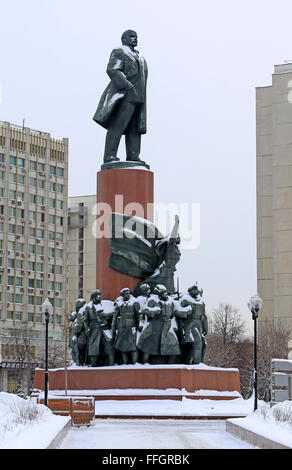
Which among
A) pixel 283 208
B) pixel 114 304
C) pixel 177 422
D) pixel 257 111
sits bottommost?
pixel 177 422

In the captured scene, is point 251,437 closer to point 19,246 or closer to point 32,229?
point 19,246

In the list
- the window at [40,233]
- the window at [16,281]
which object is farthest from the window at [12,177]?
the window at [16,281]

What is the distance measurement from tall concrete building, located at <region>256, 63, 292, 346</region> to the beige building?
3331 cm

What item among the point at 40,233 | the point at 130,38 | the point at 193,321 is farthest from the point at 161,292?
the point at 40,233

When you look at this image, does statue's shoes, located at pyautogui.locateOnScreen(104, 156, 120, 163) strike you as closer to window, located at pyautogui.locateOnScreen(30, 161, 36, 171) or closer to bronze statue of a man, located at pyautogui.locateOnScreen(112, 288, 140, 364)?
bronze statue of a man, located at pyautogui.locateOnScreen(112, 288, 140, 364)

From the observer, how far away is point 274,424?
18.6m

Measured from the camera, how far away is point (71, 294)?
120812 mm

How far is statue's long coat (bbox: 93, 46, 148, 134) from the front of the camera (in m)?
37.4

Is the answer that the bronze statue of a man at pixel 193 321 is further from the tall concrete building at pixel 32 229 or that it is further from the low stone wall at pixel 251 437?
the tall concrete building at pixel 32 229

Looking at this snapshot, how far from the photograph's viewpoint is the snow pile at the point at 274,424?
16397mm

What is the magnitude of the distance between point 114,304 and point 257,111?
59944mm

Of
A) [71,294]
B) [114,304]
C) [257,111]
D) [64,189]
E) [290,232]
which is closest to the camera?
[114,304]
